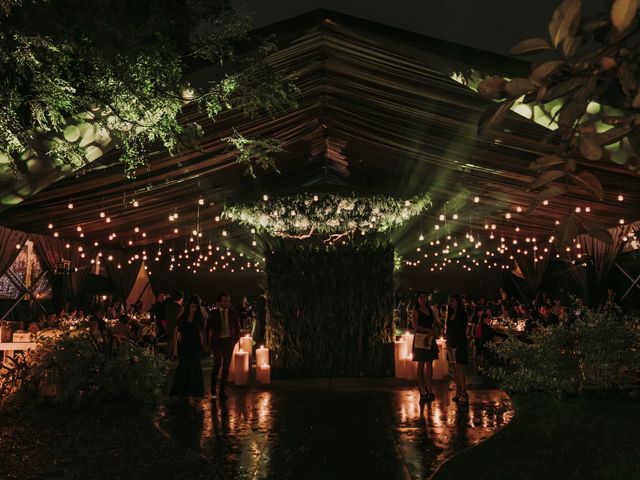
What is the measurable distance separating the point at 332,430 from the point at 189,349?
2365mm

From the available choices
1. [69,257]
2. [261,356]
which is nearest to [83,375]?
[261,356]

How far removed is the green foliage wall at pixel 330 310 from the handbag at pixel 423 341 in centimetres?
259

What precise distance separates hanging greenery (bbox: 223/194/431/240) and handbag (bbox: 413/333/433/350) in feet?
13.8

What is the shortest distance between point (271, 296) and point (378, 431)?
502 cm

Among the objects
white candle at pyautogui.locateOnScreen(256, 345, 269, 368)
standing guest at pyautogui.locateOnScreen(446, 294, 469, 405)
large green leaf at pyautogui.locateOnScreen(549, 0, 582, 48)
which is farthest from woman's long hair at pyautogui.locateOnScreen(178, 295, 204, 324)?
large green leaf at pyautogui.locateOnScreen(549, 0, 582, 48)

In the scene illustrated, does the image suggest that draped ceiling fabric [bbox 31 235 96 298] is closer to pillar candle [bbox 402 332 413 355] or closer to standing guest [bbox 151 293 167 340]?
standing guest [bbox 151 293 167 340]

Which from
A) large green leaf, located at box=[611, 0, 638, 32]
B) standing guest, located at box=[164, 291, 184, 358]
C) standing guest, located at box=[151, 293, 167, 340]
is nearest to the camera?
large green leaf, located at box=[611, 0, 638, 32]

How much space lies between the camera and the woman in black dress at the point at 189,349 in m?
7.20

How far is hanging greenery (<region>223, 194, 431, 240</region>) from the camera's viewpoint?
11.4 metres

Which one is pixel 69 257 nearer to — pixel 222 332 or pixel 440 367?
pixel 222 332

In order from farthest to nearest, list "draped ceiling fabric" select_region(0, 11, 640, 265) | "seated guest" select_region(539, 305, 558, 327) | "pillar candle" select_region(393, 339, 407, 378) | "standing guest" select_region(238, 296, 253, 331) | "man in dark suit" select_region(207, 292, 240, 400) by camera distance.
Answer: "standing guest" select_region(238, 296, 253, 331) < "seated guest" select_region(539, 305, 558, 327) < "pillar candle" select_region(393, 339, 407, 378) < "man in dark suit" select_region(207, 292, 240, 400) < "draped ceiling fabric" select_region(0, 11, 640, 265)

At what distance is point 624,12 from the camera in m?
1.13

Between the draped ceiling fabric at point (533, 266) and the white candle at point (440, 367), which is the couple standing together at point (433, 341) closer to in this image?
the white candle at point (440, 367)

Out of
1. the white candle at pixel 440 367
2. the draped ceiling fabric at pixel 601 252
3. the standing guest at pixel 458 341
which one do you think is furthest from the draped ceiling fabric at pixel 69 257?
the draped ceiling fabric at pixel 601 252
